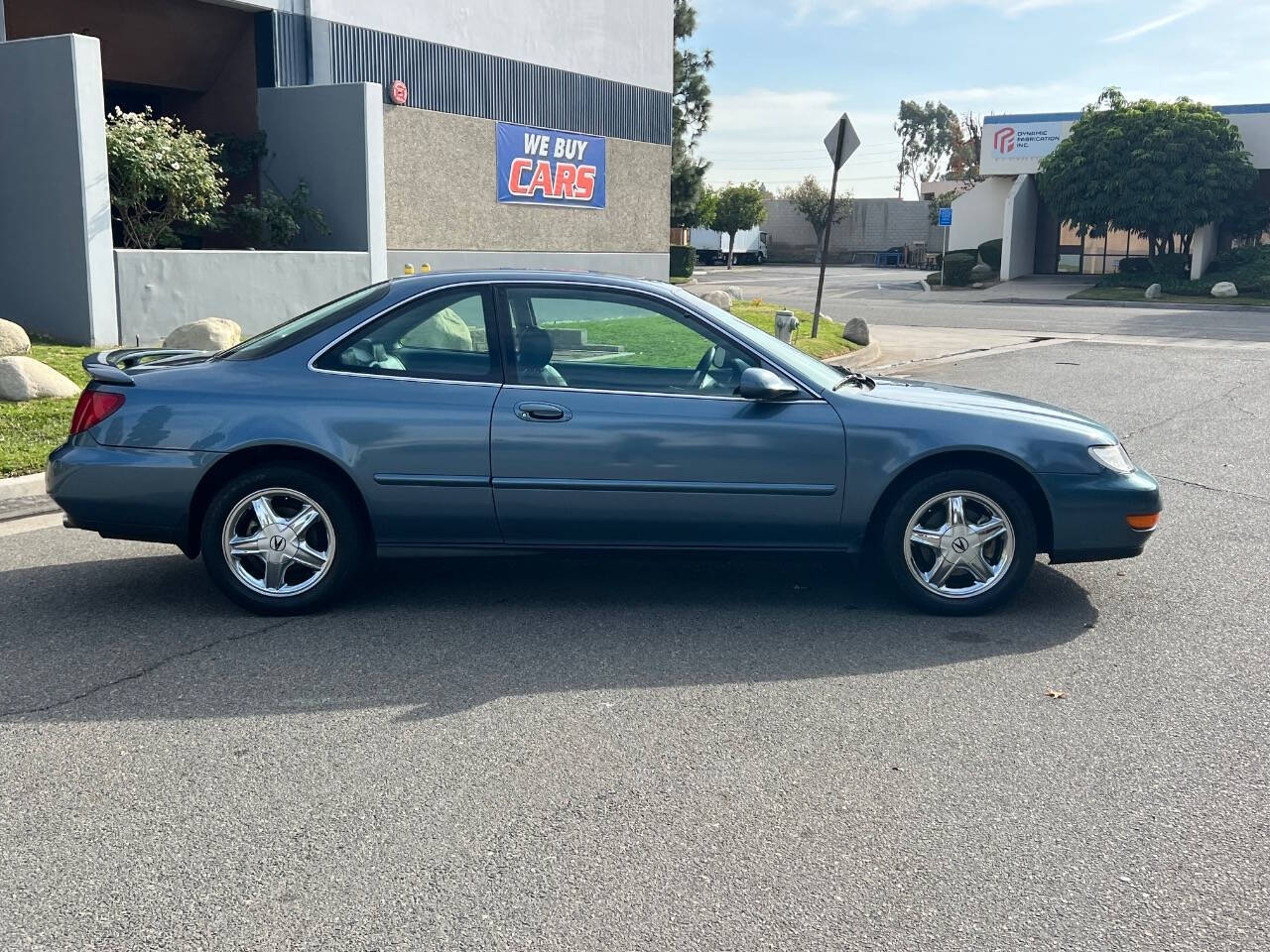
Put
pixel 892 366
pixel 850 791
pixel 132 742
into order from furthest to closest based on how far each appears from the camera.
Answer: pixel 892 366, pixel 132 742, pixel 850 791

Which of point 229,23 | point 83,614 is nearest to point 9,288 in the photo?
point 229,23

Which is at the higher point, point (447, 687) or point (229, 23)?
point (229, 23)

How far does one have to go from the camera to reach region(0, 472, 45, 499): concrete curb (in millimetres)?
7820

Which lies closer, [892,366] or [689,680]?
[689,680]

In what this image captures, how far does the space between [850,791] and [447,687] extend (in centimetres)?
163

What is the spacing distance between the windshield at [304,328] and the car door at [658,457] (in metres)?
0.66

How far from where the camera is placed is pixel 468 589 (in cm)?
606

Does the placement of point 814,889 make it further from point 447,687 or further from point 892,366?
point 892,366

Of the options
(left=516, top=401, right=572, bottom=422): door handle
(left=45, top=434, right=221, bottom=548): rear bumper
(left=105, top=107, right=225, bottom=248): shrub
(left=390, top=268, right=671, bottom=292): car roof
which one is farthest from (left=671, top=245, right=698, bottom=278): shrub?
(left=45, top=434, right=221, bottom=548): rear bumper

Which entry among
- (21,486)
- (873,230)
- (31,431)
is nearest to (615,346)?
(21,486)

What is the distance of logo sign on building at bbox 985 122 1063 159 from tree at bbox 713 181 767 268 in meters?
24.1

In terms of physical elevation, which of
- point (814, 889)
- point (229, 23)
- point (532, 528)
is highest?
point (229, 23)

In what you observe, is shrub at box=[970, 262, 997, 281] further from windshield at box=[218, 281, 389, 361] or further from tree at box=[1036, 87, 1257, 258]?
windshield at box=[218, 281, 389, 361]

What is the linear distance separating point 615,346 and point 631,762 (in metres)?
2.28
